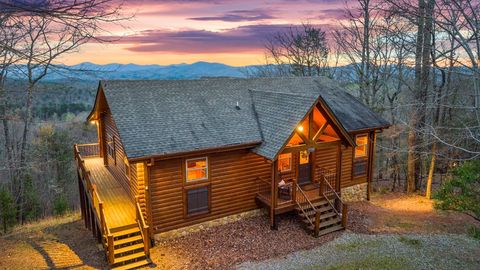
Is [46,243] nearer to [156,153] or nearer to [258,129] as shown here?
[156,153]

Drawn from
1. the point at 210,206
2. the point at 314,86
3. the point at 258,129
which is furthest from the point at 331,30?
the point at 210,206

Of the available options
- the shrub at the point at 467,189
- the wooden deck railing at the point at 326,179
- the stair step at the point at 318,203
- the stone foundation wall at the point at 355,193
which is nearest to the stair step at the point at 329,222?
the stair step at the point at 318,203

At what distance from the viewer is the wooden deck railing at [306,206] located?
13160mm

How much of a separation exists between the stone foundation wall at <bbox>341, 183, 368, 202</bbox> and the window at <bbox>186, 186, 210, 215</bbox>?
26.1 ft

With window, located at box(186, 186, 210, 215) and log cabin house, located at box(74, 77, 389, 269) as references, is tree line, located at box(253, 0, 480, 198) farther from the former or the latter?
window, located at box(186, 186, 210, 215)

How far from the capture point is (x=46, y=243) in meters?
14.6

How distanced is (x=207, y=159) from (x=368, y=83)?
51.8 ft

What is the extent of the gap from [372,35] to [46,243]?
22500mm

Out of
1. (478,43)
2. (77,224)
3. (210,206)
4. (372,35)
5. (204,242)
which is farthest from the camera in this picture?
(372,35)

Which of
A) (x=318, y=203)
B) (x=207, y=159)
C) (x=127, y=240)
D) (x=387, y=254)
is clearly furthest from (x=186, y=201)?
(x=387, y=254)

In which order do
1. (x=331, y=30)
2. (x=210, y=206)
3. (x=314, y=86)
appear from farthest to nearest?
(x=331, y=30) → (x=314, y=86) → (x=210, y=206)

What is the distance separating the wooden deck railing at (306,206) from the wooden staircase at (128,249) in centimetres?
630

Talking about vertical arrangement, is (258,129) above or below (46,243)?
above

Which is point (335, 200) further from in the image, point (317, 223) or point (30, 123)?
point (30, 123)
